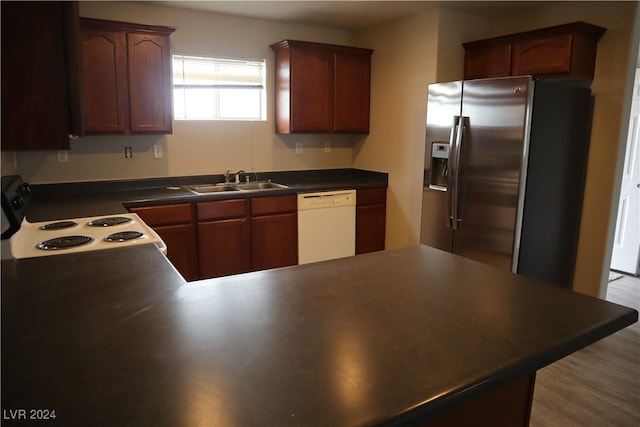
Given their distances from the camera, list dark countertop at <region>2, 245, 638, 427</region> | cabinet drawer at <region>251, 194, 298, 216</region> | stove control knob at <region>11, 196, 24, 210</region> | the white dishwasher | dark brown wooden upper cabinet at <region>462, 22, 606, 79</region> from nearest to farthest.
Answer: dark countertop at <region>2, 245, 638, 427</region>
stove control knob at <region>11, 196, 24, 210</region>
dark brown wooden upper cabinet at <region>462, 22, 606, 79</region>
cabinet drawer at <region>251, 194, 298, 216</region>
the white dishwasher

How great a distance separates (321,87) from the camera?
4277 mm

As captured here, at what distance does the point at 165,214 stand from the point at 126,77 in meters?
1.11

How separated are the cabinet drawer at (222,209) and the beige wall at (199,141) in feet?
2.13

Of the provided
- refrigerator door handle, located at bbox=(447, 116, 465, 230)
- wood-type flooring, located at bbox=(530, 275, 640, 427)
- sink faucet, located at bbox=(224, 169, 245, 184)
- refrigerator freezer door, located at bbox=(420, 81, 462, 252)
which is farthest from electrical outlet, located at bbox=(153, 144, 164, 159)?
wood-type flooring, located at bbox=(530, 275, 640, 427)

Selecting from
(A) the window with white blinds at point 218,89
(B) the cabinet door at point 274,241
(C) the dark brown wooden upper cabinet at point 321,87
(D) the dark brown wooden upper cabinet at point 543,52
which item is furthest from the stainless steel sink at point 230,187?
(D) the dark brown wooden upper cabinet at point 543,52

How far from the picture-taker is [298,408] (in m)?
0.79

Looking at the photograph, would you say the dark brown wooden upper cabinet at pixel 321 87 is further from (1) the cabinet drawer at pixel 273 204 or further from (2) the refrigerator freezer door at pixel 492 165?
(2) the refrigerator freezer door at pixel 492 165

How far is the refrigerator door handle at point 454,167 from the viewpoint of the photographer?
3.26 metres

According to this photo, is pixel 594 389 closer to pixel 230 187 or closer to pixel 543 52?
pixel 543 52

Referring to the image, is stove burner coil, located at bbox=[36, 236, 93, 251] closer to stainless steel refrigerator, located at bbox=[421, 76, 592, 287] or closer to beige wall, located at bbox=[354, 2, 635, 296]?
stainless steel refrigerator, located at bbox=[421, 76, 592, 287]

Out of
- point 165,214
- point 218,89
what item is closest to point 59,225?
point 165,214

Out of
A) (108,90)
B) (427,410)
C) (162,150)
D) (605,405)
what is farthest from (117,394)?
(162,150)

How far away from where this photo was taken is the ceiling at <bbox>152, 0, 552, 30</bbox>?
361 centimetres

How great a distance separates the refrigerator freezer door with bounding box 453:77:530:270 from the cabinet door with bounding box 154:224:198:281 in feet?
6.97
